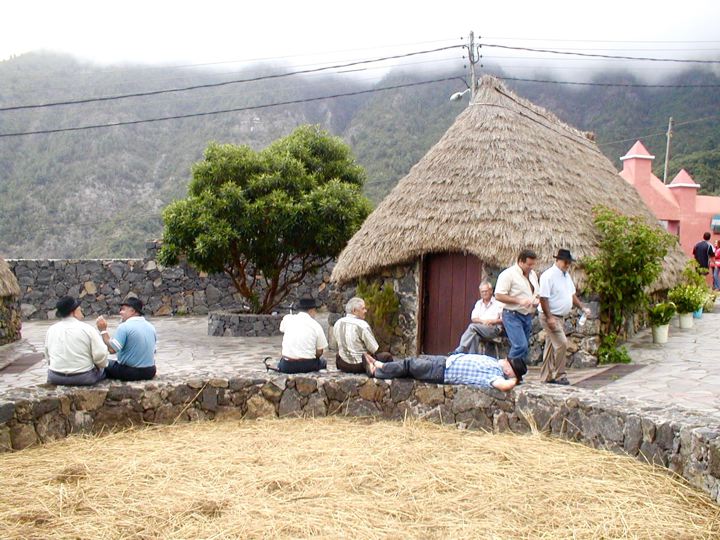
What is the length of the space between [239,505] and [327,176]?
11322 mm

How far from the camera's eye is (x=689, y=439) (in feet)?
16.1

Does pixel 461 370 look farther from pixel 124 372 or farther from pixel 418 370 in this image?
pixel 124 372

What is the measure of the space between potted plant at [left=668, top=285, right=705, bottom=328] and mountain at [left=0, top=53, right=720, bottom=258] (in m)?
21.7

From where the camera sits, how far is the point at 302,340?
23.5ft

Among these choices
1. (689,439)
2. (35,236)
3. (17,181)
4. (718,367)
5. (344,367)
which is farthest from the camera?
(17,181)

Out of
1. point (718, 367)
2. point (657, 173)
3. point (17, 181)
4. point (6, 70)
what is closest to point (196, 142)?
point (17, 181)

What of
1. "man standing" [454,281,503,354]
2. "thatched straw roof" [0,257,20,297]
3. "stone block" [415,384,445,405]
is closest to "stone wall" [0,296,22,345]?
"thatched straw roof" [0,257,20,297]

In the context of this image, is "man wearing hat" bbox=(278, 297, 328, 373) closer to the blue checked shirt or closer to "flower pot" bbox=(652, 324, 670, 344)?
the blue checked shirt

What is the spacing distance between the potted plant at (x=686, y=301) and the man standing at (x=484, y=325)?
580cm

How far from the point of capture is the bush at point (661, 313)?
1121cm

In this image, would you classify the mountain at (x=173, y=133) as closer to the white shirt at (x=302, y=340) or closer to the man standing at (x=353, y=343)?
the white shirt at (x=302, y=340)

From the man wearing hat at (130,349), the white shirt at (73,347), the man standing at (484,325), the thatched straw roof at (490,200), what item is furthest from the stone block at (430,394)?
the thatched straw roof at (490,200)

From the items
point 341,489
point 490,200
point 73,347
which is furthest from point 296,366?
point 490,200

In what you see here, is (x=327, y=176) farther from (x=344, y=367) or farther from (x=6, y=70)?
(x=6, y=70)
